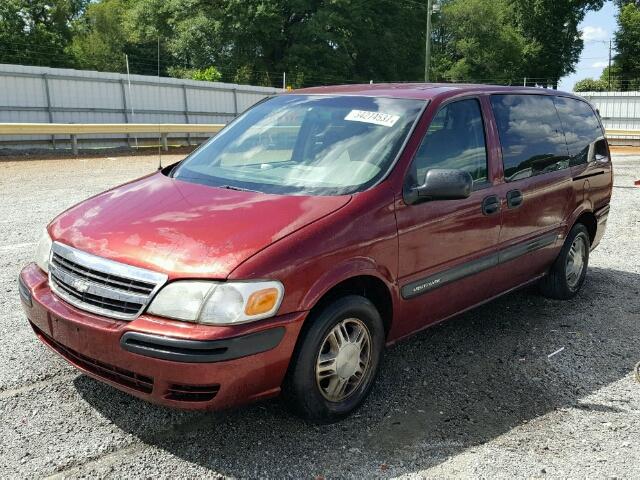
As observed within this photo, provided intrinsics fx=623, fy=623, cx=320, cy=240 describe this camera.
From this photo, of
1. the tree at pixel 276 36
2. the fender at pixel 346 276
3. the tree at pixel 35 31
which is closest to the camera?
the fender at pixel 346 276

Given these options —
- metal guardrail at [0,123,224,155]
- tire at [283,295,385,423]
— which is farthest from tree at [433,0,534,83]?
tire at [283,295,385,423]

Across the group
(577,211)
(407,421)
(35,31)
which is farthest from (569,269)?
(35,31)

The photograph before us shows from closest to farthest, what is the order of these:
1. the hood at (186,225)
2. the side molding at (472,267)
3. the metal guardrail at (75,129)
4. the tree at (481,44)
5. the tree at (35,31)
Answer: the hood at (186,225) < the side molding at (472,267) < the metal guardrail at (75,129) < the tree at (35,31) < the tree at (481,44)

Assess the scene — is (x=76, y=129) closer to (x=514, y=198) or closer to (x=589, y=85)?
(x=514, y=198)

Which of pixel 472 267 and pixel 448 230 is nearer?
pixel 448 230

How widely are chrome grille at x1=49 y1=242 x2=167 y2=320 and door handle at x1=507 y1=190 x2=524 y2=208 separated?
100 inches

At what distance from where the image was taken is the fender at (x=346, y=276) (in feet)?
9.64

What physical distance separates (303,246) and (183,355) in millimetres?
739

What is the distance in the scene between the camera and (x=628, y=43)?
60.2m

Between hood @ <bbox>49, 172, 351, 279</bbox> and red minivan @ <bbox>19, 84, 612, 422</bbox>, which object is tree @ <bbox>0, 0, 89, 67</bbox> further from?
hood @ <bbox>49, 172, 351, 279</bbox>

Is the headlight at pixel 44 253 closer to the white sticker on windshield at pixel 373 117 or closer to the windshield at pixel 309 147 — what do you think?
the windshield at pixel 309 147

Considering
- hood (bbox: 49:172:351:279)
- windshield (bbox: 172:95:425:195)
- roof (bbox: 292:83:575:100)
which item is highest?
roof (bbox: 292:83:575:100)

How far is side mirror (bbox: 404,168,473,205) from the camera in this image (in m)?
3.45

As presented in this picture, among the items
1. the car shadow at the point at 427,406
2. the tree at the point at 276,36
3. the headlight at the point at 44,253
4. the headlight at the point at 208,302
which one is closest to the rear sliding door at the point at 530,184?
the car shadow at the point at 427,406
